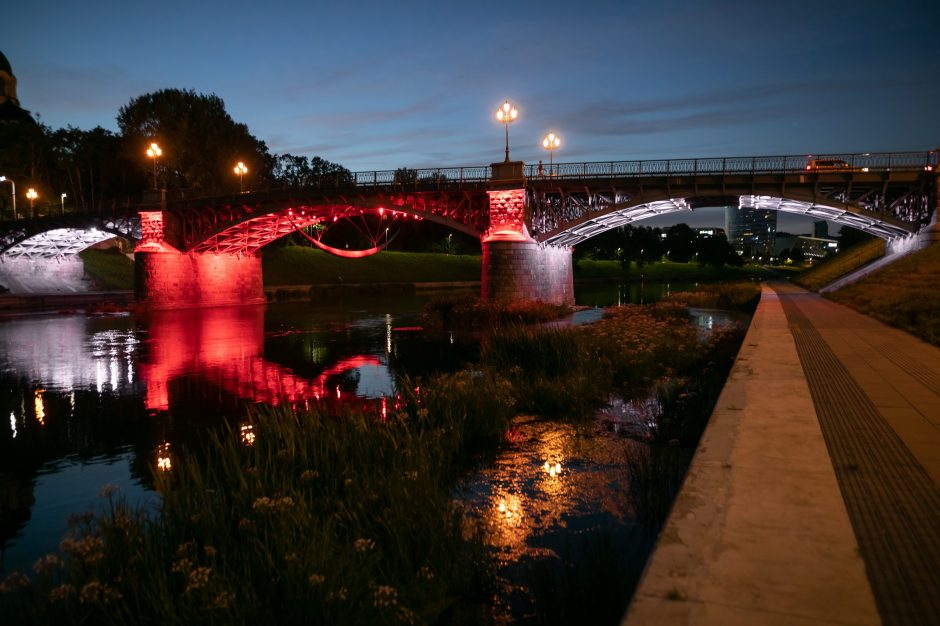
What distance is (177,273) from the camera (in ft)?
162

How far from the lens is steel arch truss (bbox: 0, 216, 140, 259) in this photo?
5334cm

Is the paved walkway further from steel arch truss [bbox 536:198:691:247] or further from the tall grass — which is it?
steel arch truss [bbox 536:198:691:247]

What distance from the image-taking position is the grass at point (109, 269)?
219 feet

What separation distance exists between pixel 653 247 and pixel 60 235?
114 meters

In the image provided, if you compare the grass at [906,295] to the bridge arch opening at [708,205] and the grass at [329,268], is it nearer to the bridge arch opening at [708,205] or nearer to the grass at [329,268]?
the bridge arch opening at [708,205]

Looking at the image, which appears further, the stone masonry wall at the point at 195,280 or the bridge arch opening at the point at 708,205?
the stone masonry wall at the point at 195,280

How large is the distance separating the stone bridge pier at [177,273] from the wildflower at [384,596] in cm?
4895

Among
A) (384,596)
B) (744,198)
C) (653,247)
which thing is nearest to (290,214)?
(744,198)

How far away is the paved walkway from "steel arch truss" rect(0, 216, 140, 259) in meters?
56.5

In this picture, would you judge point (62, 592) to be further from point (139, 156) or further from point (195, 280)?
point (139, 156)

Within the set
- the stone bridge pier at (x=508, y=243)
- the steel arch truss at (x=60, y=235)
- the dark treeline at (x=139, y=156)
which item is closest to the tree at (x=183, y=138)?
the dark treeline at (x=139, y=156)

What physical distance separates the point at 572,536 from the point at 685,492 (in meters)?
1.66

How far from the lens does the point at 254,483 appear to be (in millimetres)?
5738

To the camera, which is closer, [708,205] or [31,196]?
[708,205]
